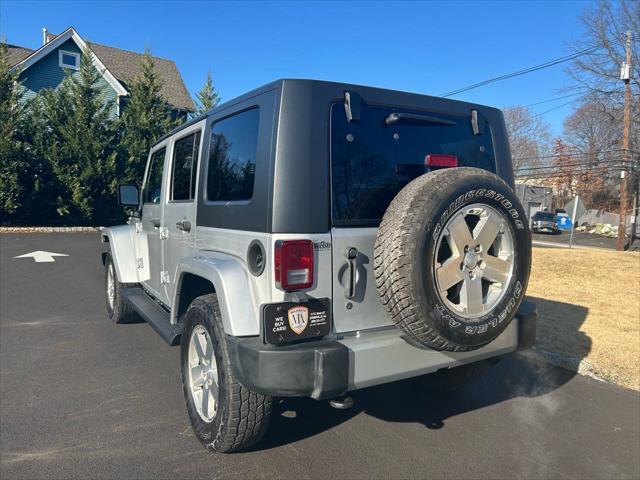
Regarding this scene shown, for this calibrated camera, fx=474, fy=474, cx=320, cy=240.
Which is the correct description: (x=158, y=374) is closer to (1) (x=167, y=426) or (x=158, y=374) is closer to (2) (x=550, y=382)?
(1) (x=167, y=426)

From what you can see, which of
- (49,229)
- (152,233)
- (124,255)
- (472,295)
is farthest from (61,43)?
(472,295)

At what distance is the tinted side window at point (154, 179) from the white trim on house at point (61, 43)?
18023 millimetres

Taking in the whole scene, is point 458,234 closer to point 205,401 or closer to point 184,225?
point 205,401

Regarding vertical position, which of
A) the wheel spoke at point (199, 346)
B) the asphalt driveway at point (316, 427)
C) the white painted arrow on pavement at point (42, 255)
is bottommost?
the asphalt driveway at point (316, 427)

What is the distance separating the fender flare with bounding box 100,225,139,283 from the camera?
5.07 metres

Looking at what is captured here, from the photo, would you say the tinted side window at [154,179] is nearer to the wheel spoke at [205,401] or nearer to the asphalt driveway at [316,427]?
the asphalt driveway at [316,427]

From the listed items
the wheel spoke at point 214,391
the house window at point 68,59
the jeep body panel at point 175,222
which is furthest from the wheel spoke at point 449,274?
the house window at point 68,59

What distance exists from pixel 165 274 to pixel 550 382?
3.58 metres

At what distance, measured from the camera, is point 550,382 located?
4262mm

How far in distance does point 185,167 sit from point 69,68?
73.8 feet

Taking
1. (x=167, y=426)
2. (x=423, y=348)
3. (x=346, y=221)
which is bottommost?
(x=167, y=426)

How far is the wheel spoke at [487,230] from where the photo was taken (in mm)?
2656

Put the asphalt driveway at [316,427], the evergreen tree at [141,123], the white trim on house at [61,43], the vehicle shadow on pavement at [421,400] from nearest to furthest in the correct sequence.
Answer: the asphalt driveway at [316,427] < the vehicle shadow on pavement at [421,400] < the evergreen tree at [141,123] < the white trim on house at [61,43]

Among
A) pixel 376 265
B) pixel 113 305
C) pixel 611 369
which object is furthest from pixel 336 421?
pixel 113 305
